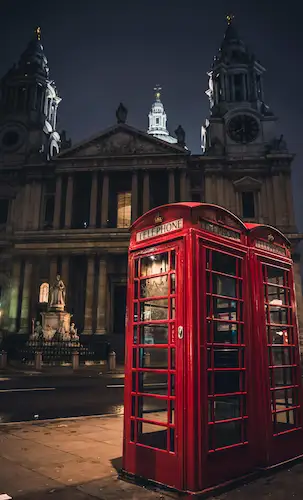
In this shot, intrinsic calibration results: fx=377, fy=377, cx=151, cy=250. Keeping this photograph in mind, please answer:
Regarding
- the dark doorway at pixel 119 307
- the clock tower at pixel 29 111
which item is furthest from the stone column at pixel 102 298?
the clock tower at pixel 29 111

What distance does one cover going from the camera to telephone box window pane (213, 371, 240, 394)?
4535mm

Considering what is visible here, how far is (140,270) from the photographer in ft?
14.9

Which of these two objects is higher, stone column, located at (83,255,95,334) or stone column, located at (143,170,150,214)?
stone column, located at (143,170,150,214)

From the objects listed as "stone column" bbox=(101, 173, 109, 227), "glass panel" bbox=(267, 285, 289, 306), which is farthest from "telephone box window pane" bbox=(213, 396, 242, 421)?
→ "stone column" bbox=(101, 173, 109, 227)

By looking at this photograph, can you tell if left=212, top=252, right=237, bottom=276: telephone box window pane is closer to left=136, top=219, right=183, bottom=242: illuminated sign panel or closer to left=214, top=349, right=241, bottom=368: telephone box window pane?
left=136, top=219, right=183, bottom=242: illuminated sign panel

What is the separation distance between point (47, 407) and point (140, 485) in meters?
5.72

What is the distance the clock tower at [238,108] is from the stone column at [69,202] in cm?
1303

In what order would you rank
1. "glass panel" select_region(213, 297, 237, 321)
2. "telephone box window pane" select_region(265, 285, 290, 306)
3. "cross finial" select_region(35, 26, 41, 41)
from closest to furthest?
"telephone box window pane" select_region(265, 285, 290, 306) < "glass panel" select_region(213, 297, 237, 321) < "cross finial" select_region(35, 26, 41, 41)

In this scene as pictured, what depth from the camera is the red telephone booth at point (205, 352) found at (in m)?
3.66

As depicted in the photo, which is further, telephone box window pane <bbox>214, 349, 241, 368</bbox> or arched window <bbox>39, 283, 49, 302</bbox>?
arched window <bbox>39, 283, 49, 302</bbox>

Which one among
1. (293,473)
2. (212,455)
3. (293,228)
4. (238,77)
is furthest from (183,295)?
(238,77)

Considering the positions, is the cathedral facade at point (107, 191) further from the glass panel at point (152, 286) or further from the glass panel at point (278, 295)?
the glass panel at point (152, 286)

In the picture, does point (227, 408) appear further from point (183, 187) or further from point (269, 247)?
point (183, 187)

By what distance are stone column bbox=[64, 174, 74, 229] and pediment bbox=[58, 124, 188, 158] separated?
2.55 metres
